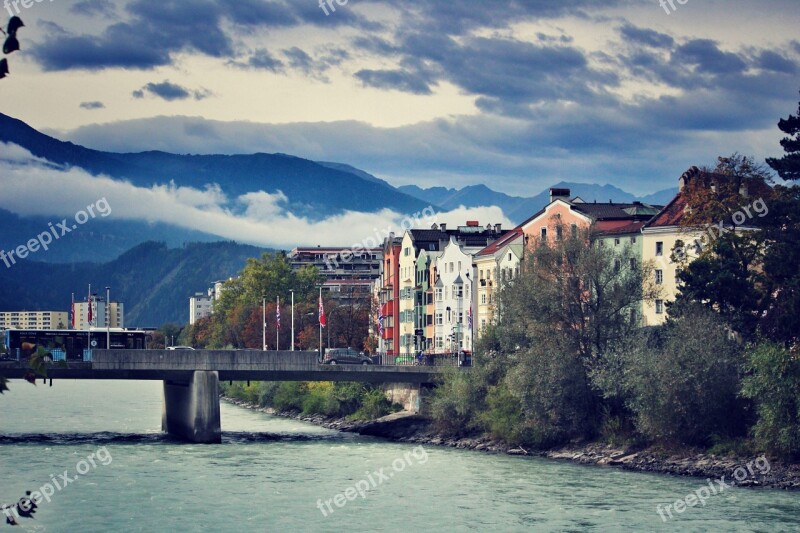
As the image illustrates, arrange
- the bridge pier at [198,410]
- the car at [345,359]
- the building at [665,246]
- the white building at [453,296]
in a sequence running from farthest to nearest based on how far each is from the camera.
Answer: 1. the white building at [453,296]
2. the car at [345,359]
3. the building at [665,246]
4. the bridge pier at [198,410]

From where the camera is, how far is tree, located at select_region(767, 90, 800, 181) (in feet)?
250

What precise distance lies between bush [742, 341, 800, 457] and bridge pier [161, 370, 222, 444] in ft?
128

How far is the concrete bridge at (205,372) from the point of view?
295 feet

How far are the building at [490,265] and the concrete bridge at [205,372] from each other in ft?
59.9

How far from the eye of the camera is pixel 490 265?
120 metres

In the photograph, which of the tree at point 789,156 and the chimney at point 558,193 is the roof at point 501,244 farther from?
the tree at point 789,156

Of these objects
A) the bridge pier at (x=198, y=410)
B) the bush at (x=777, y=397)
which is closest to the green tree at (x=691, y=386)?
the bush at (x=777, y=397)

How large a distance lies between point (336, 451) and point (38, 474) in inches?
901

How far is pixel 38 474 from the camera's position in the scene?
65000 millimetres

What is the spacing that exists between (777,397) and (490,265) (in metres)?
55.3

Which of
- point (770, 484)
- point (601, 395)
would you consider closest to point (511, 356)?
point (601, 395)

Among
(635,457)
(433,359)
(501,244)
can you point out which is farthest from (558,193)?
(635,457)

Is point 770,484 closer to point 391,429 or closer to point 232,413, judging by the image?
point 391,429

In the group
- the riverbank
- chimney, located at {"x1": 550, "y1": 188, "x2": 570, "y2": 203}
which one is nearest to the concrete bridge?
the riverbank
